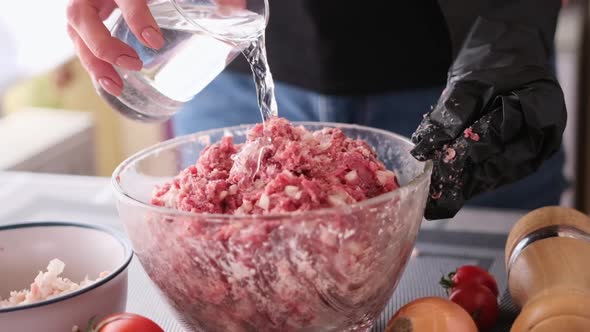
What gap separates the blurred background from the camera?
2182mm

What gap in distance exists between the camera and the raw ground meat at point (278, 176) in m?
0.85

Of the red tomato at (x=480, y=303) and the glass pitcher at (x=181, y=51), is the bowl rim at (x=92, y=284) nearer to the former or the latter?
the glass pitcher at (x=181, y=51)

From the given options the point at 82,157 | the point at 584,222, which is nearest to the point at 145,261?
the point at 584,222

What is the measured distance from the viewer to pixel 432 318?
0.85m

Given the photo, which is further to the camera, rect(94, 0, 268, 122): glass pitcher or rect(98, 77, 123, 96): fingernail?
rect(98, 77, 123, 96): fingernail

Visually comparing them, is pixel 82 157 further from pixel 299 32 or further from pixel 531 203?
pixel 531 203

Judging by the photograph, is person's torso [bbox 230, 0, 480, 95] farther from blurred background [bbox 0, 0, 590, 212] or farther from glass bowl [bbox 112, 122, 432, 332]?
blurred background [bbox 0, 0, 590, 212]

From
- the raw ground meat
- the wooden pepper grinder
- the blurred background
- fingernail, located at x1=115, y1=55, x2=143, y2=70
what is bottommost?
the blurred background

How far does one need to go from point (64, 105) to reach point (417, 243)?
2212 millimetres

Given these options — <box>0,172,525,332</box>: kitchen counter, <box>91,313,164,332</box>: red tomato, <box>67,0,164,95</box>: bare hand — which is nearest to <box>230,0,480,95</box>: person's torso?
<box>0,172,525,332</box>: kitchen counter

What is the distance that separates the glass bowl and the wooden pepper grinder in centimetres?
16

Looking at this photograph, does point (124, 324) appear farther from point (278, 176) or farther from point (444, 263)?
point (444, 263)

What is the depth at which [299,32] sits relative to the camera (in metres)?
1.54

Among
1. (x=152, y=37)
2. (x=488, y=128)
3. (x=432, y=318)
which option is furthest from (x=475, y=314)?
(x=152, y=37)
